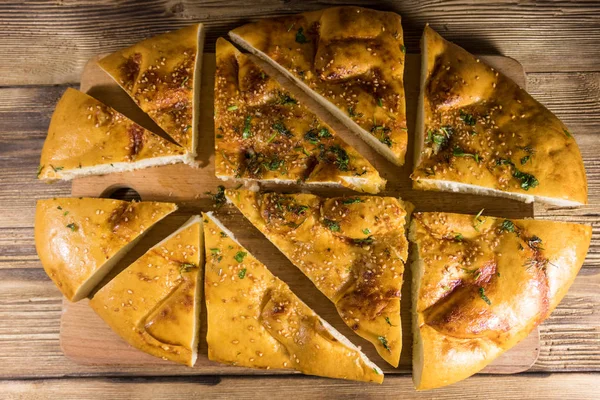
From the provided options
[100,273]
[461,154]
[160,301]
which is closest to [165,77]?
[100,273]

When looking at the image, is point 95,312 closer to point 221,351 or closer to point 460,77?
point 221,351

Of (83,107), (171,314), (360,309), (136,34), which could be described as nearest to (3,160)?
(83,107)

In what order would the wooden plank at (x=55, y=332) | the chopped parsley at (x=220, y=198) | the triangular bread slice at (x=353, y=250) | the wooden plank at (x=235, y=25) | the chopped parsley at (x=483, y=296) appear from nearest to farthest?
the chopped parsley at (x=483, y=296), the triangular bread slice at (x=353, y=250), the chopped parsley at (x=220, y=198), the wooden plank at (x=55, y=332), the wooden plank at (x=235, y=25)

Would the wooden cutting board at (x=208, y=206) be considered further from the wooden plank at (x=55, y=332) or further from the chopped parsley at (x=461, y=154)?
the chopped parsley at (x=461, y=154)

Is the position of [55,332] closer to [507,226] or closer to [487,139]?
[507,226]

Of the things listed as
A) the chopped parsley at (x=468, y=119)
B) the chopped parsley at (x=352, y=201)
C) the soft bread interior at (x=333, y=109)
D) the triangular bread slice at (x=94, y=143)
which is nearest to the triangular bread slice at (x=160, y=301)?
the triangular bread slice at (x=94, y=143)

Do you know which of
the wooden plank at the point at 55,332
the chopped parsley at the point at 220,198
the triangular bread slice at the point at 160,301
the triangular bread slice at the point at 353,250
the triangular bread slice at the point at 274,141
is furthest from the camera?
the wooden plank at the point at 55,332
